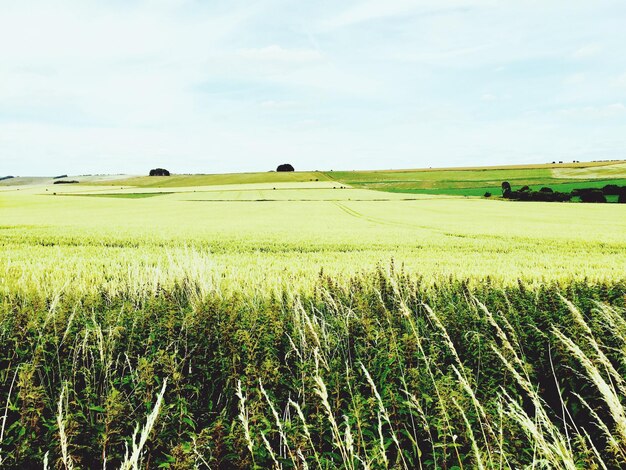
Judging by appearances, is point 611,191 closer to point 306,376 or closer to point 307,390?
point 306,376

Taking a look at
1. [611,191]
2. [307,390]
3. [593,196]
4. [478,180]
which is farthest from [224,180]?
[307,390]

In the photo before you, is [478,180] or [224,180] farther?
[224,180]

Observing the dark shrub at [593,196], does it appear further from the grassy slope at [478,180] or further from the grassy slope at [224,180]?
the grassy slope at [224,180]

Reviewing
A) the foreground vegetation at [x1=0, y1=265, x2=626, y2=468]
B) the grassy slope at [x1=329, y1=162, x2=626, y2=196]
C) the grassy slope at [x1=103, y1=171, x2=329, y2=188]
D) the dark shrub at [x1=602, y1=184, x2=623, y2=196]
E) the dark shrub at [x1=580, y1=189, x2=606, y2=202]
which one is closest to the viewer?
the foreground vegetation at [x1=0, y1=265, x2=626, y2=468]

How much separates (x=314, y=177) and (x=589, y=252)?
119 m

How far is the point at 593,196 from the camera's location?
70.4 meters

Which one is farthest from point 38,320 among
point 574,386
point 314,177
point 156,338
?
point 314,177

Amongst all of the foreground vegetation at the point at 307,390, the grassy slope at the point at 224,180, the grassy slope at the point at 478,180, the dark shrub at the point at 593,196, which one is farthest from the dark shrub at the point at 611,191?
the foreground vegetation at the point at 307,390

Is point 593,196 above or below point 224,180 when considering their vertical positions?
below

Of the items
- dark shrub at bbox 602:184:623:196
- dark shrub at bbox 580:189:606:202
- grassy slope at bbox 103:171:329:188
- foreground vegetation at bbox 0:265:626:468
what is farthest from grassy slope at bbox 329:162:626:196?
foreground vegetation at bbox 0:265:626:468

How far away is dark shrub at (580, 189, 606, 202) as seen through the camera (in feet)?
228

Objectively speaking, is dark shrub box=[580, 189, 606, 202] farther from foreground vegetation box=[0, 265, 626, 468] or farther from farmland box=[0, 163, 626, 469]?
foreground vegetation box=[0, 265, 626, 468]

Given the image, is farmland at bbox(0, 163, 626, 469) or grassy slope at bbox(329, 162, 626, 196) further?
grassy slope at bbox(329, 162, 626, 196)

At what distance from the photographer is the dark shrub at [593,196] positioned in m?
69.5
